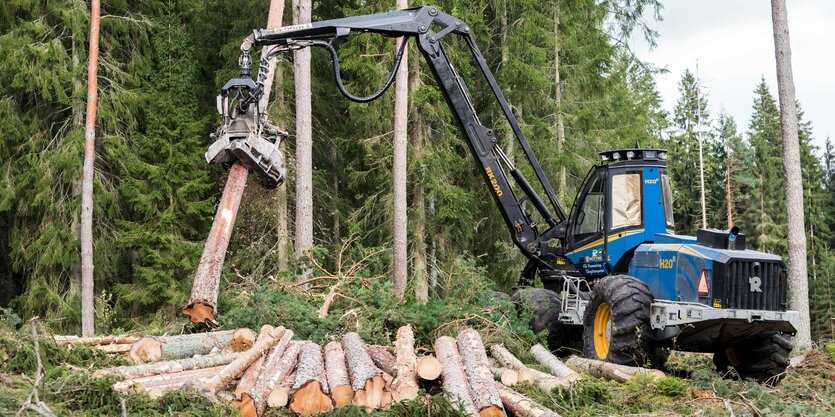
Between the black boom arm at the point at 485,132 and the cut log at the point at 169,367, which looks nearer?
the cut log at the point at 169,367

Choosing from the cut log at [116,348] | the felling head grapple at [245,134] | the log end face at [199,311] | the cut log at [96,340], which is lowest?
the cut log at [116,348]

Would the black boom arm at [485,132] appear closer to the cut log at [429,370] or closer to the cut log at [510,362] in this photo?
the cut log at [510,362]

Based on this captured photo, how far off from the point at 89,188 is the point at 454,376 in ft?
49.4

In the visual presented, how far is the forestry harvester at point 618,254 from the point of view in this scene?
1102 cm

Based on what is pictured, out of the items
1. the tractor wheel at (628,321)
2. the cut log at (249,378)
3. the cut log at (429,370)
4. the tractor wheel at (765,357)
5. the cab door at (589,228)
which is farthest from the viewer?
the cab door at (589,228)

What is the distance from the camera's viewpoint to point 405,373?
916cm

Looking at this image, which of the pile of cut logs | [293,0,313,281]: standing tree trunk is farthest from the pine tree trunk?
the pile of cut logs

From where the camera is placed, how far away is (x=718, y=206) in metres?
51.8

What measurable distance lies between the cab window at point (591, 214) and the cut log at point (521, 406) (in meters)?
4.60

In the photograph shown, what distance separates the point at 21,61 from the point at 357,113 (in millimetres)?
7729

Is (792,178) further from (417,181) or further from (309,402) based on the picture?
(309,402)

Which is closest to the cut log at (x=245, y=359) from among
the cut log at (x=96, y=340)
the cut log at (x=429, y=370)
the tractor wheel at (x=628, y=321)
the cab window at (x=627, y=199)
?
the cut log at (x=96, y=340)

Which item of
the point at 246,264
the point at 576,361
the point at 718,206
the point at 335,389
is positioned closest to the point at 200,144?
the point at 246,264

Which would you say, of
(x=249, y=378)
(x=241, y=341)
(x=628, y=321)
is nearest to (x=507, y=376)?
(x=628, y=321)
